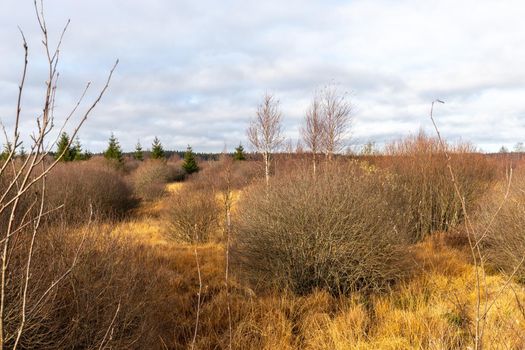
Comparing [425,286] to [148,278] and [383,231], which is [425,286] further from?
[148,278]

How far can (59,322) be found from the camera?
10.3 ft

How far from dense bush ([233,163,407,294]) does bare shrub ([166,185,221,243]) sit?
201 inches

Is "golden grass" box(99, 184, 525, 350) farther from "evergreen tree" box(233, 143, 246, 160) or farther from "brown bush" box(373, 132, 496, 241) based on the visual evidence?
"evergreen tree" box(233, 143, 246, 160)

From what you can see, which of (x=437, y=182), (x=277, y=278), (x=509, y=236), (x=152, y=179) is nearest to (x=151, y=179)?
(x=152, y=179)

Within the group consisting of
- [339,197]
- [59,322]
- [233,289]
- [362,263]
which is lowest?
[233,289]

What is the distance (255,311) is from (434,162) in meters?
9.11

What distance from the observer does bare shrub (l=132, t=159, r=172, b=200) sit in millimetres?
22359

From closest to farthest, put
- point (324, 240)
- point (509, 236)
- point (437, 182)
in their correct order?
point (324, 240) → point (509, 236) → point (437, 182)

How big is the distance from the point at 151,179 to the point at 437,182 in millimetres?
18921

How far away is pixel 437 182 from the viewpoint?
12016 mm

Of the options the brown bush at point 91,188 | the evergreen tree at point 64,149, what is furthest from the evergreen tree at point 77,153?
the brown bush at point 91,188

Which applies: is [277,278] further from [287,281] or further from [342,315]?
[342,315]

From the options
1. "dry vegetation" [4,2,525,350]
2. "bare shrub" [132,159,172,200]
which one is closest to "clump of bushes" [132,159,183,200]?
"bare shrub" [132,159,172,200]

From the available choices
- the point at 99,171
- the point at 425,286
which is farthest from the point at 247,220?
the point at 99,171
